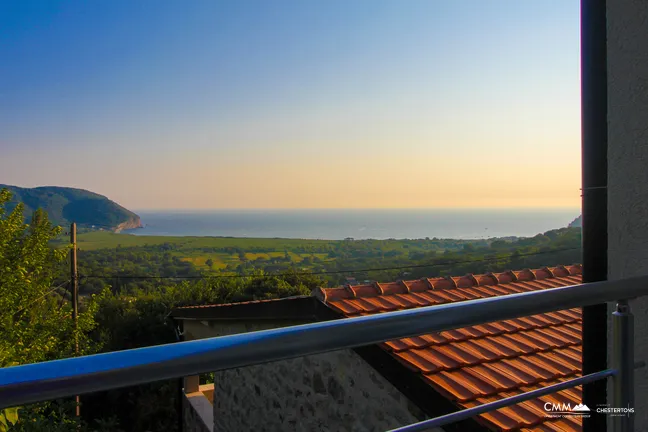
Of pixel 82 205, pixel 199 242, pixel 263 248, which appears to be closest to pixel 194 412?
pixel 263 248

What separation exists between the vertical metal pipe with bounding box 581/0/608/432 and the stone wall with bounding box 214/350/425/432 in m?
1.46

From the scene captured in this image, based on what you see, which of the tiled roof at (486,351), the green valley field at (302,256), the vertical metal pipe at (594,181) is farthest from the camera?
the green valley field at (302,256)

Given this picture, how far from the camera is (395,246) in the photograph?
845 inches

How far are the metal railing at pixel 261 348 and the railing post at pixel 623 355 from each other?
0.08 meters

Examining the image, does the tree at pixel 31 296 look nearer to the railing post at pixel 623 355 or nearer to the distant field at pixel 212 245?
the distant field at pixel 212 245

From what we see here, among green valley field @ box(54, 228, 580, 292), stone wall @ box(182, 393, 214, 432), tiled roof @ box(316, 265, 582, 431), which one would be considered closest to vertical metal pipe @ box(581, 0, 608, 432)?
tiled roof @ box(316, 265, 582, 431)

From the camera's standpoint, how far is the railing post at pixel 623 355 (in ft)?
3.40

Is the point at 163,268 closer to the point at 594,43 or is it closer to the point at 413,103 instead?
the point at 413,103

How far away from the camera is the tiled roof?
244cm

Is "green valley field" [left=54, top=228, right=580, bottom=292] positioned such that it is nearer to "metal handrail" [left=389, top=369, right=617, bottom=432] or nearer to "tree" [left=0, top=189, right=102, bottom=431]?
"tree" [left=0, top=189, right=102, bottom=431]

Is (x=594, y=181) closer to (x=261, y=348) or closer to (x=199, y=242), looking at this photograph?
(x=261, y=348)

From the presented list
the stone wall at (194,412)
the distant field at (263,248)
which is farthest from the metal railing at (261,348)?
the distant field at (263,248)

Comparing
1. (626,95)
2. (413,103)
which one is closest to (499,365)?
(626,95)

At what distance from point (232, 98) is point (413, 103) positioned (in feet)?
21.0
